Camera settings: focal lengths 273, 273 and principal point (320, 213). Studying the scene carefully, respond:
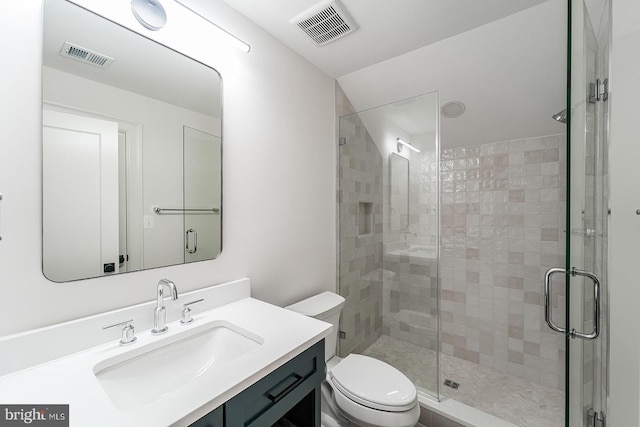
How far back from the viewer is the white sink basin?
0.85m

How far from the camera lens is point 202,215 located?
130 centimetres

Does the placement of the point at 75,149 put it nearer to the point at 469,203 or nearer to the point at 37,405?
the point at 37,405

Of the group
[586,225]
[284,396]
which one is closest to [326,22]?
[586,225]

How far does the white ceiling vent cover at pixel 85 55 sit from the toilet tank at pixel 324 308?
56.1 inches

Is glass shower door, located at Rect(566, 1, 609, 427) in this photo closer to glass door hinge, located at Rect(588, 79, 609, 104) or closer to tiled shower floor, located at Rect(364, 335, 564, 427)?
glass door hinge, located at Rect(588, 79, 609, 104)

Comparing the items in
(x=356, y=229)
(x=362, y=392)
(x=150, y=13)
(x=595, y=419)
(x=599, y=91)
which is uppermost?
(x=150, y=13)

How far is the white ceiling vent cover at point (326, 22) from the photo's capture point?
1431 millimetres

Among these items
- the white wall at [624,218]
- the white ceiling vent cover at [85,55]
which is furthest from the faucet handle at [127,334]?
the white wall at [624,218]

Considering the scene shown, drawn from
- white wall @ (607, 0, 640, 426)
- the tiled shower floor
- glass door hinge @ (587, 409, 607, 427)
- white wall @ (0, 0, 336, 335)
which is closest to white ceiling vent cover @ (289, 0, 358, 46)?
white wall @ (0, 0, 336, 335)

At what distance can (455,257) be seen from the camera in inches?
96.4

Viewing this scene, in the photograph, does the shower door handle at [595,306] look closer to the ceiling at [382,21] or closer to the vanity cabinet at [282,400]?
the vanity cabinet at [282,400]

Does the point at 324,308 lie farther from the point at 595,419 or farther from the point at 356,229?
the point at 595,419

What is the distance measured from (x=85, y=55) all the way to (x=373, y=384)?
1.90 m

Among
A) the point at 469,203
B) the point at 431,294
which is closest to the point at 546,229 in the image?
the point at 469,203
